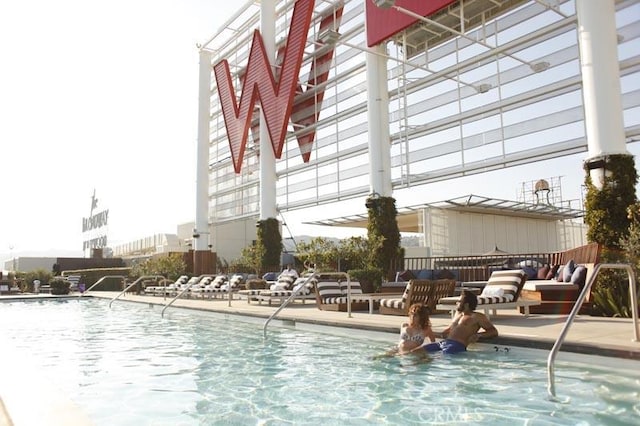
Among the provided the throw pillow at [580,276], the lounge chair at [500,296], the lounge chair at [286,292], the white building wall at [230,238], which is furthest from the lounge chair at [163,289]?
the throw pillow at [580,276]

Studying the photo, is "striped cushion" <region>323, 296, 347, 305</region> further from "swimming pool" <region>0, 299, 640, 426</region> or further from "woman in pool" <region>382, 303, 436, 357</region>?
"woman in pool" <region>382, 303, 436, 357</region>

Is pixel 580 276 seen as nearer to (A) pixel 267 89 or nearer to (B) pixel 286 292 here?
(B) pixel 286 292

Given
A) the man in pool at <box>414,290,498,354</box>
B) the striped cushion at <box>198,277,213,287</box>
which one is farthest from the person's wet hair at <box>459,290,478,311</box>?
the striped cushion at <box>198,277,213,287</box>

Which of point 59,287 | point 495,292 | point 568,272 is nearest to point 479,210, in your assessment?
point 568,272

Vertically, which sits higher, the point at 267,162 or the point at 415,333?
the point at 267,162

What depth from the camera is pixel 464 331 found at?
5910 millimetres

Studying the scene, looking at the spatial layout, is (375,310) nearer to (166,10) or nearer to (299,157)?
(166,10)

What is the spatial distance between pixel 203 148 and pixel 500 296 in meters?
23.6

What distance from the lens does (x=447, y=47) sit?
53.5ft

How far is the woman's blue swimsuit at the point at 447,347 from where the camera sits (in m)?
5.83

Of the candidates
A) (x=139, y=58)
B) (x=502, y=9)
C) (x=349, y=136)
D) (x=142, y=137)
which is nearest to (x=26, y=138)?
(x=142, y=137)

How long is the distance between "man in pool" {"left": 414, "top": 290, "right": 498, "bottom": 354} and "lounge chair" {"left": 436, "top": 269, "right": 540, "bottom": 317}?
1.37 metres

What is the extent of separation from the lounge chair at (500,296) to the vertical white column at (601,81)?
3532 millimetres
